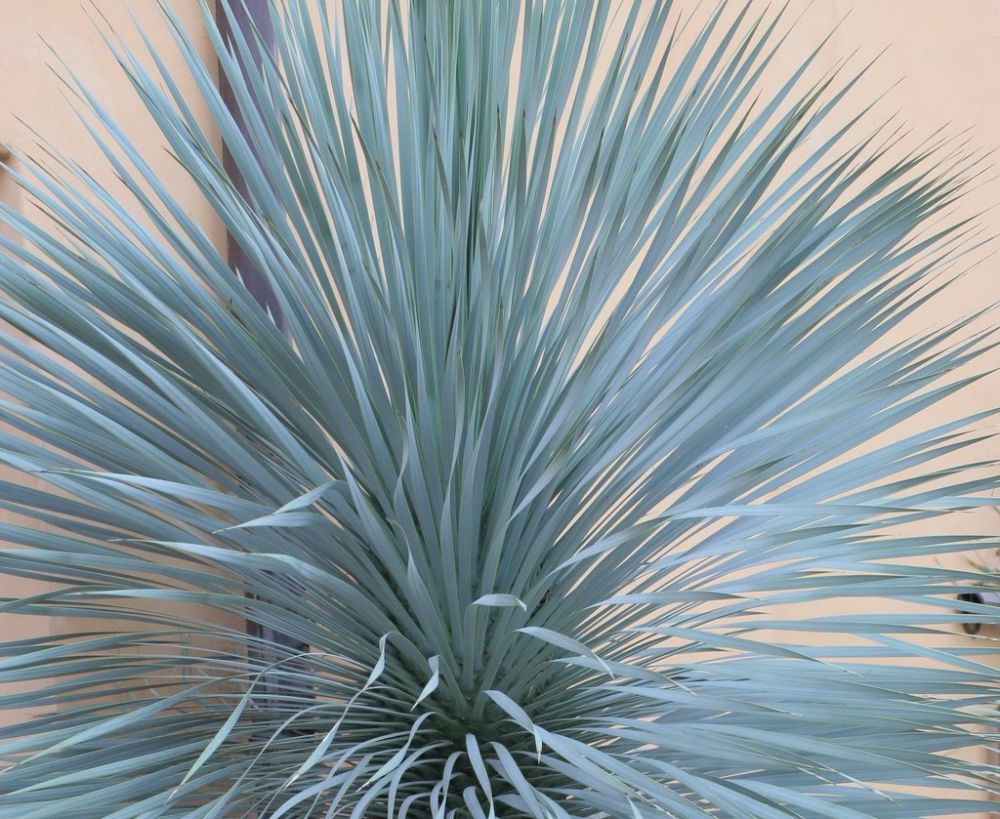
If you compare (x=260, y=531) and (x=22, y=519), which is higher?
(x=22, y=519)

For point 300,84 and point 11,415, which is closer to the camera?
point 11,415

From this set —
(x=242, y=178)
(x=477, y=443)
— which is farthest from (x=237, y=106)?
(x=477, y=443)

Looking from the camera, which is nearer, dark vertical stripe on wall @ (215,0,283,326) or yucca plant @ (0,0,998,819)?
yucca plant @ (0,0,998,819)

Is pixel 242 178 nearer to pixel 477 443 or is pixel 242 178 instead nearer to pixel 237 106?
pixel 237 106

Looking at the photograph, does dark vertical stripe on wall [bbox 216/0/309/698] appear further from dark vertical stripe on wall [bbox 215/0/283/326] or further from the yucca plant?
the yucca plant

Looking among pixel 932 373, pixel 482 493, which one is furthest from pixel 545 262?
pixel 932 373

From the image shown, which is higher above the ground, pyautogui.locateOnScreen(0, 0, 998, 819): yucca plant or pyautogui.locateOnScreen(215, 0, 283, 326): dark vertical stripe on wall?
pyautogui.locateOnScreen(215, 0, 283, 326): dark vertical stripe on wall

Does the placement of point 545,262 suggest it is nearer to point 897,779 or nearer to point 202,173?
point 202,173

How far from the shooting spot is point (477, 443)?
2.70ft

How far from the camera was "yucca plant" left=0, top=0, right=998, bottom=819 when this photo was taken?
33.8 inches

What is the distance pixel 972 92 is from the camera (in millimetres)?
2195

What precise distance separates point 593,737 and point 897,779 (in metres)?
0.30

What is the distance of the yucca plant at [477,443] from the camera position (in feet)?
2.81

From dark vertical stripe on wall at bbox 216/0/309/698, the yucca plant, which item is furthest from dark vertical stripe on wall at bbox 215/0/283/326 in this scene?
the yucca plant
